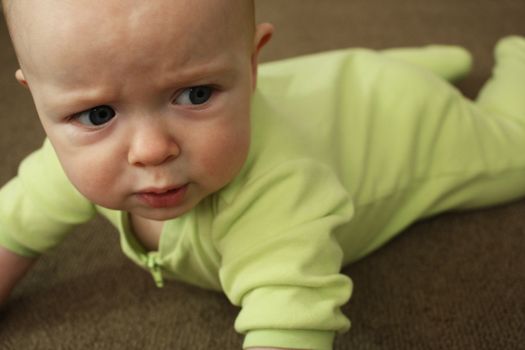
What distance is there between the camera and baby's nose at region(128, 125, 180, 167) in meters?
0.44

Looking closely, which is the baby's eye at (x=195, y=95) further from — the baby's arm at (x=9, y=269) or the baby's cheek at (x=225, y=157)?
the baby's arm at (x=9, y=269)

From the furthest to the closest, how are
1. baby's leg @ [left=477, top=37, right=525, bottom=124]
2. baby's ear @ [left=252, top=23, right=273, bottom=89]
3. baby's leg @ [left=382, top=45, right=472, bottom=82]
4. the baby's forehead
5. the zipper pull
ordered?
baby's leg @ [left=382, top=45, right=472, bottom=82] < baby's leg @ [left=477, top=37, right=525, bottom=124] < the zipper pull < baby's ear @ [left=252, top=23, right=273, bottom=89] < the baby's forehead

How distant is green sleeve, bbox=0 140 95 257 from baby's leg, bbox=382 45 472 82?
1.94 feet

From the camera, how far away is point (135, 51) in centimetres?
41

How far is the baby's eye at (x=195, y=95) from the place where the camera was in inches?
18.2

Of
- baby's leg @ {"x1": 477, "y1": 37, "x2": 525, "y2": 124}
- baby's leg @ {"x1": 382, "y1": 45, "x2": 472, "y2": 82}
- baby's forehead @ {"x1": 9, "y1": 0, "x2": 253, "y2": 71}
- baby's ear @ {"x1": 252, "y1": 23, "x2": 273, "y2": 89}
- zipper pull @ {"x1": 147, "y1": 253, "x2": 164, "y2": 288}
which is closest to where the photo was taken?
baby's forehead @ {"x1": 9, "y1": 0, "x2": 253, "y2": 71}

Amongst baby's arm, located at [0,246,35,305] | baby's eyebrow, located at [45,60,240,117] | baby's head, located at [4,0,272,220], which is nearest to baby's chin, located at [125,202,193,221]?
baby's head, located at [4,0,272,220]

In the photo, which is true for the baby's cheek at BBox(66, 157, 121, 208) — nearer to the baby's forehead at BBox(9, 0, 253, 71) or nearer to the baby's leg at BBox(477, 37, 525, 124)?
the baby's forehead at BBox(9, 0, 253, 71)

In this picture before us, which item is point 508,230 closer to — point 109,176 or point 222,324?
point 222,324

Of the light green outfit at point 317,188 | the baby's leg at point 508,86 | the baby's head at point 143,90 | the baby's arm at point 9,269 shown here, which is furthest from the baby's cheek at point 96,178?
the baby's leg at point 508,86

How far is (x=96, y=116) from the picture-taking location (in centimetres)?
46

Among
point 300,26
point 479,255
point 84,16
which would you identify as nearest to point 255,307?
point 84,16

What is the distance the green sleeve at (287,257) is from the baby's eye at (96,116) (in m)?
0.16

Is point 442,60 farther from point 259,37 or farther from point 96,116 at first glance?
point 96,116
